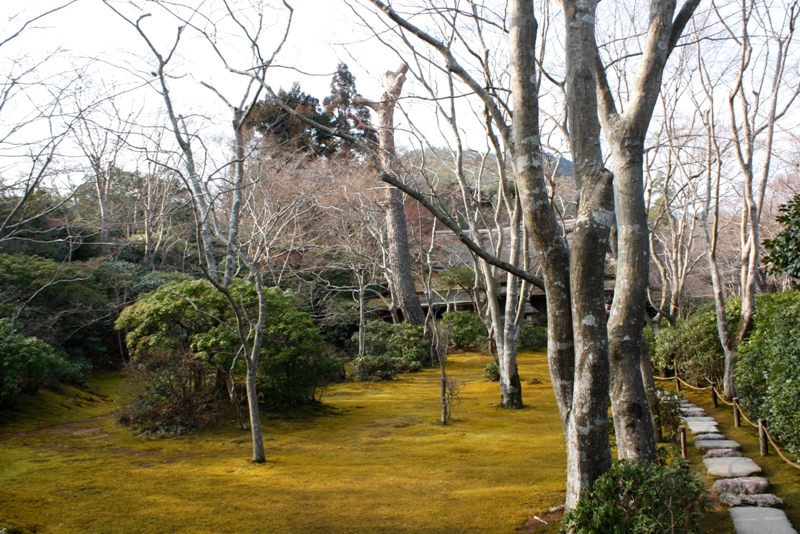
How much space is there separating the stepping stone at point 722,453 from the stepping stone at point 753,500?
4.51ft

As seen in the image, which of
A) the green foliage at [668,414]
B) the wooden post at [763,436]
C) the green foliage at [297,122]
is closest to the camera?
the wooden post at [763,436]

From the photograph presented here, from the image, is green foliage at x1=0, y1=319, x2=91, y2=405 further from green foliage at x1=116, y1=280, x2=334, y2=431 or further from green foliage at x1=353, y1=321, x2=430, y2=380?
green foliage at x1=353, y1=321, x2=430, y2=380

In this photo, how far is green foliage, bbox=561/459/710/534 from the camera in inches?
125

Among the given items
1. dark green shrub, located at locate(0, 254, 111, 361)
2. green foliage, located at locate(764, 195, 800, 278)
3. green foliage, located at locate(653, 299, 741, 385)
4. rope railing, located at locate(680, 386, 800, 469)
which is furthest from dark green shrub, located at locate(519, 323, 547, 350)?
green foliage, located at locate(764, 195, 800, 278)

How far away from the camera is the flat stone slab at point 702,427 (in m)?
7.14

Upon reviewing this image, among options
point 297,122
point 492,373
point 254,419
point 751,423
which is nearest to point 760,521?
point 751,423

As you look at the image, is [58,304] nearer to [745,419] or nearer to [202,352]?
[202,352]

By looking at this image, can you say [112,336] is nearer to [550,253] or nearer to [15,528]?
[15,528]

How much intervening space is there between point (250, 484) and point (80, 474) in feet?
6.03

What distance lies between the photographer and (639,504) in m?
3.27

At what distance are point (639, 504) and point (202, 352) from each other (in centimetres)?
638

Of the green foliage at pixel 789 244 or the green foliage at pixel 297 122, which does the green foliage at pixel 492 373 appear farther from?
the green foliage at pixel 297 122

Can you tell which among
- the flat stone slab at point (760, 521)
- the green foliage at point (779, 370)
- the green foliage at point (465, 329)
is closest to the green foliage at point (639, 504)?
the flat stone slab at point (760, 521)

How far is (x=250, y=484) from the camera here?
18.7 feet
